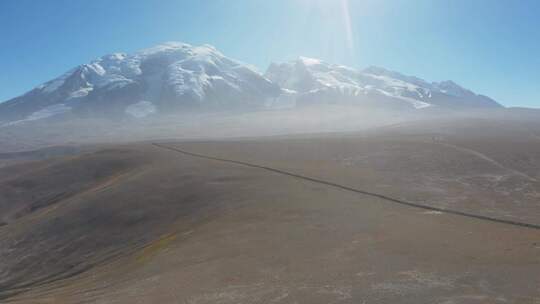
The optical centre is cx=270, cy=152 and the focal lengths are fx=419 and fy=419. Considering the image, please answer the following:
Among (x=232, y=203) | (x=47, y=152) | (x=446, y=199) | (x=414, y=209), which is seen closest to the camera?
(x=414, y=209)

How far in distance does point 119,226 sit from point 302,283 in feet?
115

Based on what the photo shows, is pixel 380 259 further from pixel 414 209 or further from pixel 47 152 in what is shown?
pixel 47 152

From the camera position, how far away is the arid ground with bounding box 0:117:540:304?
2361 centimetres

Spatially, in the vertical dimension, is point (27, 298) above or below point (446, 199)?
below

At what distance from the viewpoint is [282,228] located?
38.2 metres

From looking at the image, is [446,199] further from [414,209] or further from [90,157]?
[90,157]

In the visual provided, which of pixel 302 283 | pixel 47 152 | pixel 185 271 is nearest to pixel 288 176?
pixel 185 271

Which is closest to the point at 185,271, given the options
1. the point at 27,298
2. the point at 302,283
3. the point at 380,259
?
the point at 302,283

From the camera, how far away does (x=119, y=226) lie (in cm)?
5212

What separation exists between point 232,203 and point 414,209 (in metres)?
20.7

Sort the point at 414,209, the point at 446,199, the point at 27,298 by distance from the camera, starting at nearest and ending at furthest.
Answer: the point at 27,298, the point at 414,209, the point at 446,199

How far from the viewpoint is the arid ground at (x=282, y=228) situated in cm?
2361

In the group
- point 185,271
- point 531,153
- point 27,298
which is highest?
point 531,153

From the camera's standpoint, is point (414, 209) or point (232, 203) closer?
point (414, 209)
